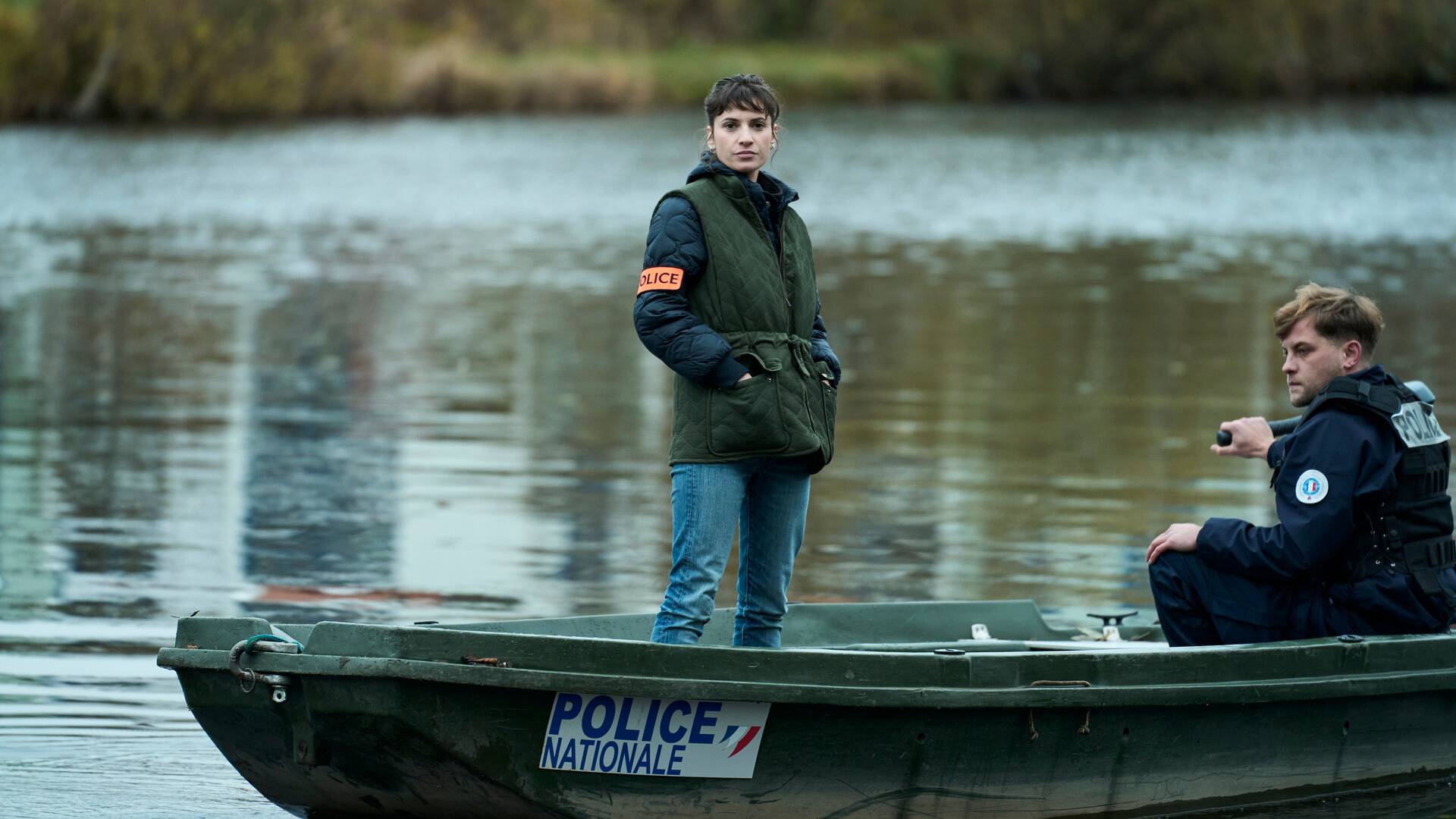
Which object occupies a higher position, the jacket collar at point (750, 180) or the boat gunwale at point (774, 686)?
the jacket collar at point (750, 180)

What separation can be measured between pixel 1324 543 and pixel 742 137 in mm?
1943

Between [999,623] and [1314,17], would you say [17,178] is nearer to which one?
[999,623]

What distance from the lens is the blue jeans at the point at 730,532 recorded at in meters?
5.20

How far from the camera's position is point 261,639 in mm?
4875

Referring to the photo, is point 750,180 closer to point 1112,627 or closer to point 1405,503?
point 1405,503

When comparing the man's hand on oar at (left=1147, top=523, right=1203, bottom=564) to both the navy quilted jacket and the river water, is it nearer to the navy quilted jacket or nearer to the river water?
the river water

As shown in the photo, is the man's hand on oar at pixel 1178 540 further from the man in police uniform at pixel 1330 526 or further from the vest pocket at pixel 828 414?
the vest pocket at pixel 828 414

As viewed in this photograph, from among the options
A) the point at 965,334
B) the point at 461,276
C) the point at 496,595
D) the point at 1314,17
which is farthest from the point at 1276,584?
the point at 1314,17

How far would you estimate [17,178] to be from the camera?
34656 millimetres

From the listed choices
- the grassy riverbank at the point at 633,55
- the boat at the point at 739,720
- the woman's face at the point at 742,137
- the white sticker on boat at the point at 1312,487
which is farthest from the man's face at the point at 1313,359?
the grassy riverbank at the point at 633,55

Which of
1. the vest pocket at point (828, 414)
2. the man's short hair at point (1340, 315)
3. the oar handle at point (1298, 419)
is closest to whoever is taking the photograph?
the vest pocket at point (828, 414)

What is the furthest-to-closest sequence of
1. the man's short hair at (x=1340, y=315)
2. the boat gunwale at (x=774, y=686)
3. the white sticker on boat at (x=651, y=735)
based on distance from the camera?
1. the man's short hair at (x=1340, y=315)
2. the white sticker on boat at (x=651, y=735)
3. the boat gunwale at (x=774, y=686)

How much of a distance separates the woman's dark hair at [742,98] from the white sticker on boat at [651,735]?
1.54 m

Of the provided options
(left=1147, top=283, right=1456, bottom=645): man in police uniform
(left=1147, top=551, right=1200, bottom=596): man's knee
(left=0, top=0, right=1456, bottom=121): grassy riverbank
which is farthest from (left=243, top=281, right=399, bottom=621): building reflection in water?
(left=0, top=0, right=1456, bottom=121): grassy riverbank
